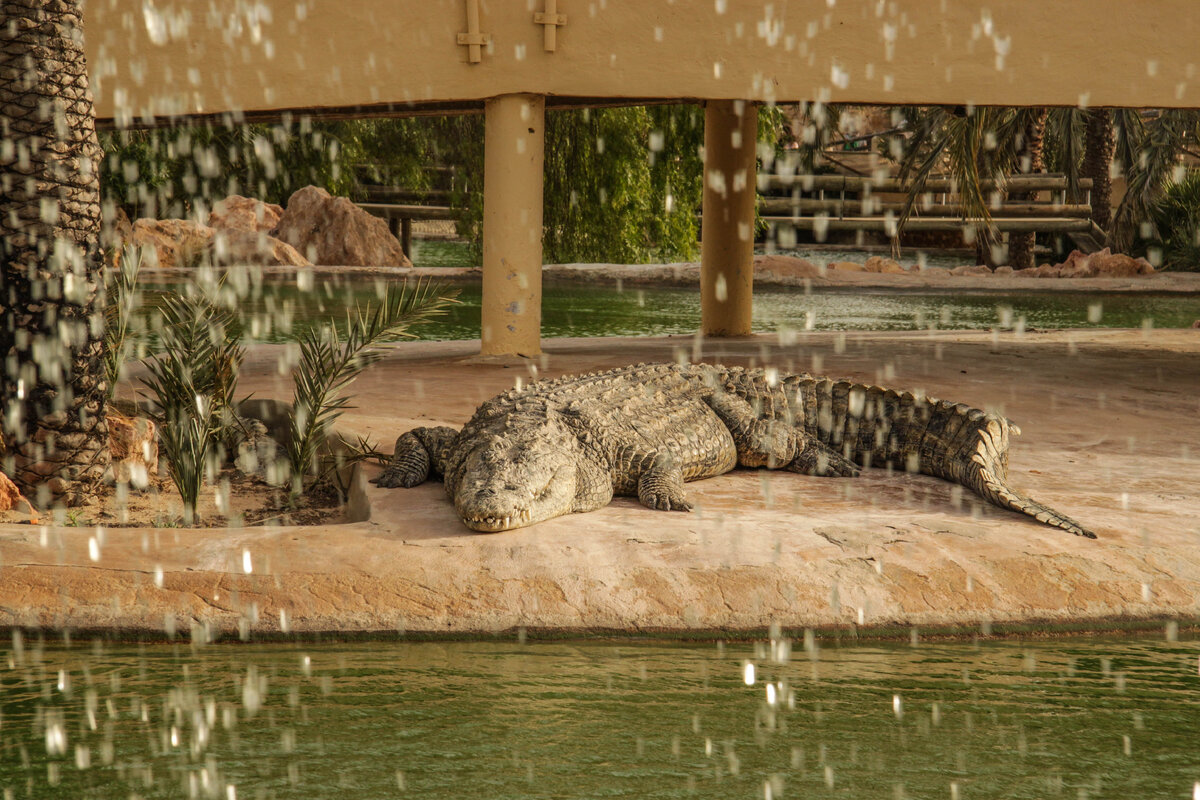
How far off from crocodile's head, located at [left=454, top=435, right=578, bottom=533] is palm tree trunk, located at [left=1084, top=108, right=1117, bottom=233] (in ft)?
69.4

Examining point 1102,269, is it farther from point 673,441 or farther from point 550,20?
point 673,441

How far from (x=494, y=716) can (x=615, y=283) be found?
1677cm

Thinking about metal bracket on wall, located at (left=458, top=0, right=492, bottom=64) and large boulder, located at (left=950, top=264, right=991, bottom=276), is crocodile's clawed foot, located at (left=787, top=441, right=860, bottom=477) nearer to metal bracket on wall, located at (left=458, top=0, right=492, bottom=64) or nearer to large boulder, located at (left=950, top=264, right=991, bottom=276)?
metal bracket on wall, located at (left=458, top=0, right=492, bottom=64)

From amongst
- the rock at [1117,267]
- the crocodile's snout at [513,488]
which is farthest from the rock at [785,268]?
the crocodile's snout at [513,488]

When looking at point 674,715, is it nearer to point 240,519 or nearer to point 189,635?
point 189,635

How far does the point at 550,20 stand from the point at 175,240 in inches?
532

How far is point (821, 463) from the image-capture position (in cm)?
591

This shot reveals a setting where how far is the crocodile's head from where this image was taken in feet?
14.5

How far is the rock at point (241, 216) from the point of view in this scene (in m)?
21.6

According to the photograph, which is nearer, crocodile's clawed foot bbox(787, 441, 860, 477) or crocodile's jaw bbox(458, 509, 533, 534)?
crocodile's jaw bbox(458, 509, 533, 534)

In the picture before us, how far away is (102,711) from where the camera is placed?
3379 mm


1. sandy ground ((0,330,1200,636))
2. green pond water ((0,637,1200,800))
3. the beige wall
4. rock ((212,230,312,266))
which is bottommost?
green pond water ((0,637,1200,800))

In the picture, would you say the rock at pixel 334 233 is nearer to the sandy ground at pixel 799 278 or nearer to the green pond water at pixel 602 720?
the sandy ground at pixel 799 278

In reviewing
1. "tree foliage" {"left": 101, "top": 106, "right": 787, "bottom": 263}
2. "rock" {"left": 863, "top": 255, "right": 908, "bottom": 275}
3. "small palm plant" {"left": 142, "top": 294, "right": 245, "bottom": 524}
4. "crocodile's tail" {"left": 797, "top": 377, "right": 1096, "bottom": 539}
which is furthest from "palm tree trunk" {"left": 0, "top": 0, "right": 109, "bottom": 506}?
"rock" {"left": 863, "top": 255, "right": 908, "bottom": 275}
